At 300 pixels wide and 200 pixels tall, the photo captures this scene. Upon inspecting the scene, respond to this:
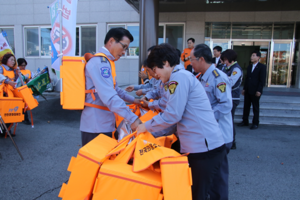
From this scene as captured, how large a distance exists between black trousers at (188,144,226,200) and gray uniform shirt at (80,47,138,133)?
649 millimetres

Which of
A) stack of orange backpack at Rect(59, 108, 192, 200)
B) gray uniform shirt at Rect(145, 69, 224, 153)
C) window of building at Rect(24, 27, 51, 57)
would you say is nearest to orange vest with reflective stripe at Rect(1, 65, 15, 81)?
stack of orange backpack at Rect(59, 108, 192, 200)

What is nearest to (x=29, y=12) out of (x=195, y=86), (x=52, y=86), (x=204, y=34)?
(x=52, y=86)

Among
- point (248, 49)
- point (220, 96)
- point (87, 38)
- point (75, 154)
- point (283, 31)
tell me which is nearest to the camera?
Result: point (220, 96)

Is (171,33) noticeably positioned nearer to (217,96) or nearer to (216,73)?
(216,73)

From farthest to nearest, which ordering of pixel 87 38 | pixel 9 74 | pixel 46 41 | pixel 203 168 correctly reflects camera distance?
1. pixel 46 41
2. pixel 87 38
3. pixel 9 74
4. pixel 203 168

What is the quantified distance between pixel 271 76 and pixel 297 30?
2462 mm

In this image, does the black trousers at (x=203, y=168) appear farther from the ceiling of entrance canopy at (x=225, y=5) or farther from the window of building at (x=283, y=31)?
the window of building at (x=283, y=31)

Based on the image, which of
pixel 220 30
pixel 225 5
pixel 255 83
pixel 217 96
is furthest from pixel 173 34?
pixel 217 96

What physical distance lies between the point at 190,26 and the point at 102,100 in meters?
9.43

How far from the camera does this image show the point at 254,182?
3.12 meters

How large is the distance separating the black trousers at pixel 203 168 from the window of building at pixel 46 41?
419 inches

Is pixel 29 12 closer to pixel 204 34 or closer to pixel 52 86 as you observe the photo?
pixel 52 86

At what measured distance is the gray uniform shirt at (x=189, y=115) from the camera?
1.55 meters

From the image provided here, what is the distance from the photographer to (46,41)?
39.6 ft
